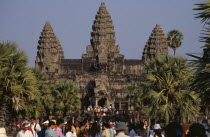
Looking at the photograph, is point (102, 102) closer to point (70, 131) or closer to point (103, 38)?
point (103, 38)

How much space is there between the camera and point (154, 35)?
166000mm

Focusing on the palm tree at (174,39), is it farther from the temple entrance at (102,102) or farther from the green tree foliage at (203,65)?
the green tree foliage at (203,65)

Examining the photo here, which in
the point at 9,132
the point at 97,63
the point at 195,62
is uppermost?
the point at 97,63

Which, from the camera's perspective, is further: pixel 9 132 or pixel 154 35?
pixel 154 35

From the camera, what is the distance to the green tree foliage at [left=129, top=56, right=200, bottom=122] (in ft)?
137

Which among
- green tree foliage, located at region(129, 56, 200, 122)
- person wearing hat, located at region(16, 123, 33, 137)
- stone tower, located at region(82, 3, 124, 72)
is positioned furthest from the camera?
stone tower, located at region(82, 3, 124, 72)

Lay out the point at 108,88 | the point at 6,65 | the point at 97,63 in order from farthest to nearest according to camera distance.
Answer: the point at 97,63
the point at 108,88
the point at 6,65

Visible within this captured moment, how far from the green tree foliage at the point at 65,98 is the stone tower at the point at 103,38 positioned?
226ft

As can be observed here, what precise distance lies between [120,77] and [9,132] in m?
99.6

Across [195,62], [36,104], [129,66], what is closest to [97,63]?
[129,66]

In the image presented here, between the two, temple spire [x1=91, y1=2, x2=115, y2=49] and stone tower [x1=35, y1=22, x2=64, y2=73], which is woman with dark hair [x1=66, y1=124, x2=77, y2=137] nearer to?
stone tower [x1=35, y1=22, x2=64, y2=73]

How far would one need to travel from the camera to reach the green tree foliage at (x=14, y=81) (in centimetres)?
3816

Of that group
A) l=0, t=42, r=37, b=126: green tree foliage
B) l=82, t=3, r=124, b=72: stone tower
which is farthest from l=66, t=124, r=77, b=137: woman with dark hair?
l=82, t=3, r=124, b=72: stone tower

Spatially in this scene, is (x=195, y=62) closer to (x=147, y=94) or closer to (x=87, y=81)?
(x=147, y=94)
